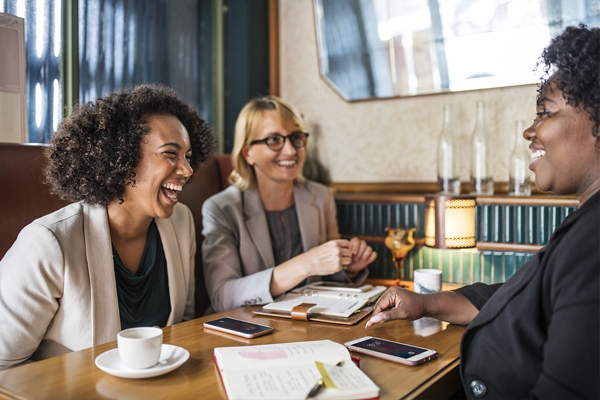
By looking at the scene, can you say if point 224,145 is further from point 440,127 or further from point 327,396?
point 327,396

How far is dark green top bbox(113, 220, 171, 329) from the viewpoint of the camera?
183cm

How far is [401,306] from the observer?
1.63m

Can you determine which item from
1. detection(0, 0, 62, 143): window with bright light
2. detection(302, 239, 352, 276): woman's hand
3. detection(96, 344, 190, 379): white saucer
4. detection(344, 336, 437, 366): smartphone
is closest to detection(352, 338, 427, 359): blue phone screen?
detection(344, 336, 437, 366): smartphone

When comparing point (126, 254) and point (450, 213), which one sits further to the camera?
point (450, 213)

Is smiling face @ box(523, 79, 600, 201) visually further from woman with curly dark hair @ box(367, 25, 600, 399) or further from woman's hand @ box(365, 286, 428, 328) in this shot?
woman's hand @ box(365, 286, 428, 328)

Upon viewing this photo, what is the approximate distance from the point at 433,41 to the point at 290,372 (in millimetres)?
2276

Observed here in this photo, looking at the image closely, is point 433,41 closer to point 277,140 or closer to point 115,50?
point 277,140

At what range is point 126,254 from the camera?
74.9 inches

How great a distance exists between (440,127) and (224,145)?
1.38 meters

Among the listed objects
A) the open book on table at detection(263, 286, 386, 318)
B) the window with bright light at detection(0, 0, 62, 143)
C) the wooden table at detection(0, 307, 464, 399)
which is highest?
the window with bright light at detection(0, 0, 62, 143)

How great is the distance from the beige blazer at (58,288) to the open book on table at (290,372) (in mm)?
530

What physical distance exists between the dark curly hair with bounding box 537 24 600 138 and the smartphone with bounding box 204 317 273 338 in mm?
997

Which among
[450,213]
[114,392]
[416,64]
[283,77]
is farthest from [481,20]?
[114,392]

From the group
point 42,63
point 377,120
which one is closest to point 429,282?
point 377,120
